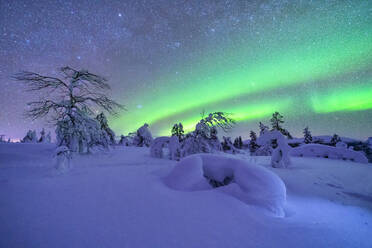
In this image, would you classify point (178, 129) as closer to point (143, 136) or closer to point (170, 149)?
point (143, 136)

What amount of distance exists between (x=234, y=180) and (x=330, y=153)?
11399 mm

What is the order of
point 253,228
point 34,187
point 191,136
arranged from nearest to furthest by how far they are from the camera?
point 253,228
point 34,187
point 191,136

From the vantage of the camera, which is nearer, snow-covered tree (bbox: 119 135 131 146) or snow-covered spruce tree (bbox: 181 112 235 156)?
snow-covered spruce tree (bbox: 181 112 235 156)

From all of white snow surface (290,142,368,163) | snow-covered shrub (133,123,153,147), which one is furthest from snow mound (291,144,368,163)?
snow-covered shrub (133,123,153,147)

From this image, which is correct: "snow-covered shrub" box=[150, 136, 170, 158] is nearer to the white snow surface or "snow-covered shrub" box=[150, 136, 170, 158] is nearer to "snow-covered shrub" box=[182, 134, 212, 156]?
"snow-covered shrub" box=[182, 134, 212, 156]

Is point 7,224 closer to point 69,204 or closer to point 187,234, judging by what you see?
point 69,204

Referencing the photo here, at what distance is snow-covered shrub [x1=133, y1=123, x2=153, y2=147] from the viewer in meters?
23.3

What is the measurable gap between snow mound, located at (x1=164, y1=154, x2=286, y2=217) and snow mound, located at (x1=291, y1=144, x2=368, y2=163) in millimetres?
10754

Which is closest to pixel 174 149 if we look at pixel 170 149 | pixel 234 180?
pixel 170 149

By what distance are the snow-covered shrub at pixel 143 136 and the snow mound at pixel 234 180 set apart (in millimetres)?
20998

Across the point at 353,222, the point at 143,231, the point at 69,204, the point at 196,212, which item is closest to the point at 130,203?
the point at 143,231

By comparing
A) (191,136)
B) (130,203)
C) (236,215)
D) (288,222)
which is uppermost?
(191,136)

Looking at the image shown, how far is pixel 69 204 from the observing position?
2074mm

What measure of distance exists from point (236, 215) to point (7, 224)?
2.78 m
